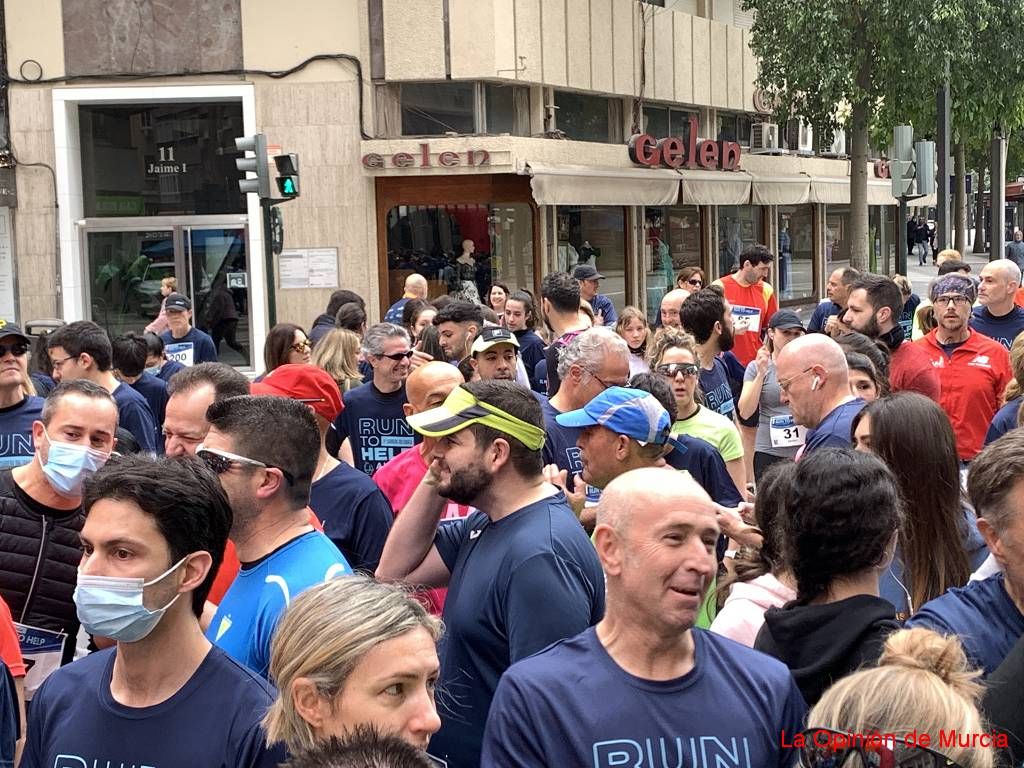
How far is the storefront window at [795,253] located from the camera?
3353 cm

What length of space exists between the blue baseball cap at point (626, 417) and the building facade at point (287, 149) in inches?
653

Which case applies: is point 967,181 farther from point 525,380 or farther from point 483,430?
point 483,430

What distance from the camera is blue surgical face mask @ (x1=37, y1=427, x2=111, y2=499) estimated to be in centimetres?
532

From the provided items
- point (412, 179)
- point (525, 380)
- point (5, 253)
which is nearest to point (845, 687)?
point (525, 380)

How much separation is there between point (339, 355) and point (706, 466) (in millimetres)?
3294

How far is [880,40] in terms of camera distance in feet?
82.5

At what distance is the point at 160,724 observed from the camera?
3156mm

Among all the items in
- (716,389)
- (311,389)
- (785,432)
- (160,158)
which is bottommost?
(785,432)

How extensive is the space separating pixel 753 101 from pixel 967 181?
2504 centimetres

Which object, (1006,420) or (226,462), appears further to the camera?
(1006,420)

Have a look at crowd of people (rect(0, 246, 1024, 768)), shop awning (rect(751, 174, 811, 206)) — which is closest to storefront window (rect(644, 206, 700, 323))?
shop awning (rect(751, 174, 811, 206))

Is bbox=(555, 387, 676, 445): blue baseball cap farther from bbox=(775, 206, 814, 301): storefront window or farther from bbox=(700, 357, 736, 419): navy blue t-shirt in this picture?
bbox=(775, 206, 814, 301): storefront window

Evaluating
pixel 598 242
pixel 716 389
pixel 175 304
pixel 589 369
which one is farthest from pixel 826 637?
pixel 598 242

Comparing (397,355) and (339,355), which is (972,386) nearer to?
(397,355)
